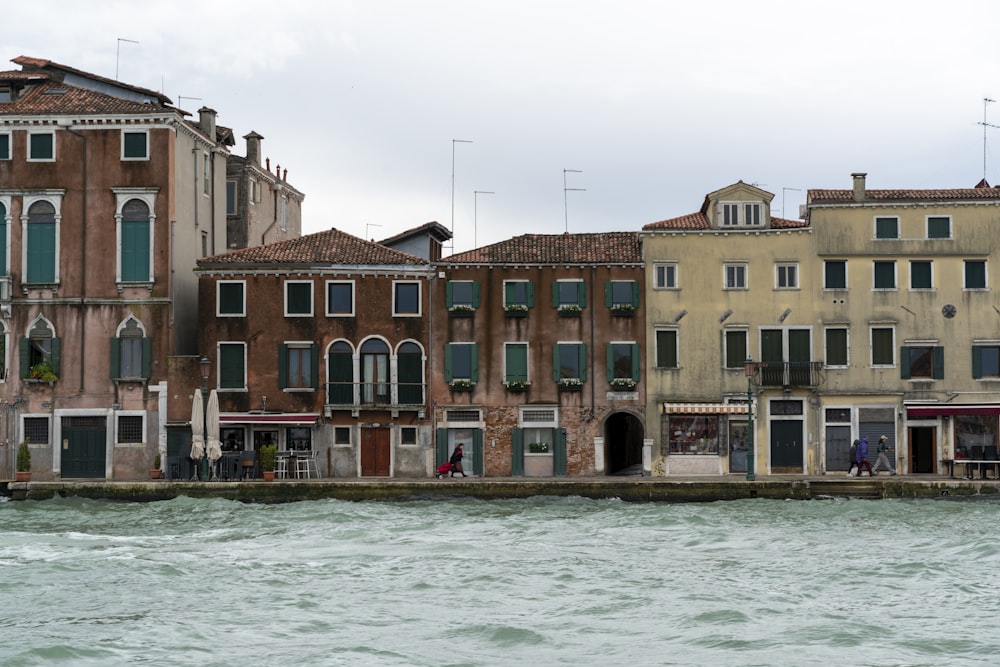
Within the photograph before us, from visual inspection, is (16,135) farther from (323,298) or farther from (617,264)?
(617,264)

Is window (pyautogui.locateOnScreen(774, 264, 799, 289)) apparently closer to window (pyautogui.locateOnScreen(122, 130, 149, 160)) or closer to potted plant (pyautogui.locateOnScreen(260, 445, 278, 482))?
potted plant (pyautogui.locateOnScreen(260, 445, 278, 482))

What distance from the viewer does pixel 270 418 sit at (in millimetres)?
42250

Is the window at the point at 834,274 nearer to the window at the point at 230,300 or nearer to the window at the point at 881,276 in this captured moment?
the window at the point at 881,276

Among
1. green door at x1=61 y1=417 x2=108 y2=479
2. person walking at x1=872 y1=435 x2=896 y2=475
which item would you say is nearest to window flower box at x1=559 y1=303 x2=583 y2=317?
person walking at x1=872 y1=435 x2=896 y2=475

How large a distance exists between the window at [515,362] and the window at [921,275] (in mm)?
10562

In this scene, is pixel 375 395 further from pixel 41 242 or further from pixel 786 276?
pixel 786 276

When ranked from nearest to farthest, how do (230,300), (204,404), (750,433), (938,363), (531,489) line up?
(531,489)
(750,433)
(204,404)
(938,363)
(230,300)

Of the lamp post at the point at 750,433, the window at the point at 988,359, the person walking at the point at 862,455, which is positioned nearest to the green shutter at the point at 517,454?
the lamp post at the point at 750,433

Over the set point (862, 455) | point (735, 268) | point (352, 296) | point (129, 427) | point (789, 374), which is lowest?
point (862, 455)

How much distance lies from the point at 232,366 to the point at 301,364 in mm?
1842

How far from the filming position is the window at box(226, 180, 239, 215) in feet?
162

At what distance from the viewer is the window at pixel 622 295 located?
140ft

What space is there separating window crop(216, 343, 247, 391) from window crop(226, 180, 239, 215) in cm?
794

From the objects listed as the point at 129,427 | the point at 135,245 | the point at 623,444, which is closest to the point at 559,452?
the point at 623,444
